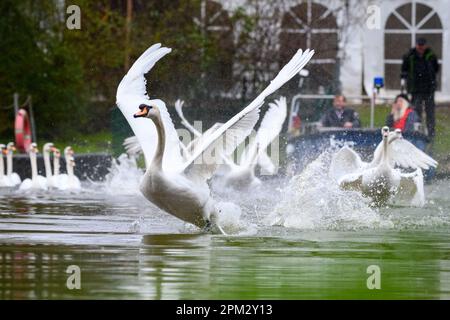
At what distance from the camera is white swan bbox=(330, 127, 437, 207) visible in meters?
15.5

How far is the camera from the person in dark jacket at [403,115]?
72.2 ft

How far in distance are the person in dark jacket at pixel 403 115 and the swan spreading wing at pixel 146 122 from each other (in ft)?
25.8

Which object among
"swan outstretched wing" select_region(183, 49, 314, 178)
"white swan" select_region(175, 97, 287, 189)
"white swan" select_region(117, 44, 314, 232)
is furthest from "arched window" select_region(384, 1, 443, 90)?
"swan outstretched wing" select_region(183, 49, 314, 178)

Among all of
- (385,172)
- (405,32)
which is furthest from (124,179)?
(405,32)

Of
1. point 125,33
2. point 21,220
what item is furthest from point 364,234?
point 125,33

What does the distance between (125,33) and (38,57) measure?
272 centimetres

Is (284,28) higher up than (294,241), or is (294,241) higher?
(284,28)

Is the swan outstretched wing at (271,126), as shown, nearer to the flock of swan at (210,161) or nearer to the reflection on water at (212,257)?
the flock of swan at (210,161)

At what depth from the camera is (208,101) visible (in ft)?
89.3

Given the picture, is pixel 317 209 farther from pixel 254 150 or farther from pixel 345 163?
pixel 254 150

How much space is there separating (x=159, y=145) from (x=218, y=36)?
1798cm

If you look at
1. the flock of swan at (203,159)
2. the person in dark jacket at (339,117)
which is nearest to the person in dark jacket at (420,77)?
the person in dark jacket at (339,117)
